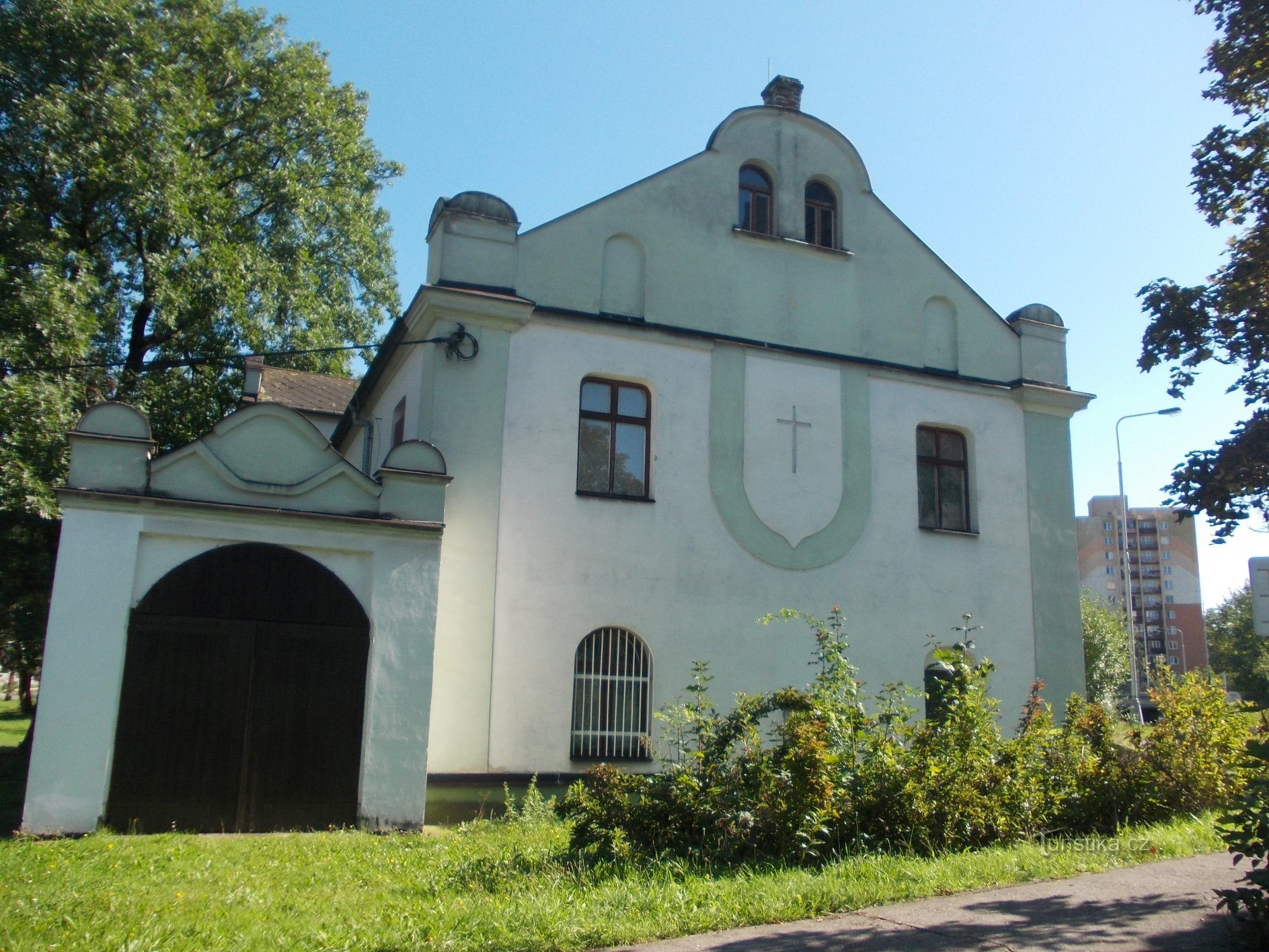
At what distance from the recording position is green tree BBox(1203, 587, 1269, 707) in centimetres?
5734

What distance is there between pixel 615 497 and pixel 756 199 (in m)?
5.27

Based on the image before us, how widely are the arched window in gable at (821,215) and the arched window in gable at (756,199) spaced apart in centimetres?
66

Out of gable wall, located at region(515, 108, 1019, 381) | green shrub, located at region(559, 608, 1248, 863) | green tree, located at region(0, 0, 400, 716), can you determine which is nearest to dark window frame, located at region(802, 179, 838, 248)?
gable wall, located at region(515, 108, 1019, 381)

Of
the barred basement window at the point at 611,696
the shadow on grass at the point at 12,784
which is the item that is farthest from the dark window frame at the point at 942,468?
the shadow on grass at the point at 12,784

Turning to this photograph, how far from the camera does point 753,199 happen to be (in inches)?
604

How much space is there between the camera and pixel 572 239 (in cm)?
1388

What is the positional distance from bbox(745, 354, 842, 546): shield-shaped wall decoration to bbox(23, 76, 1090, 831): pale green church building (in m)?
0.04

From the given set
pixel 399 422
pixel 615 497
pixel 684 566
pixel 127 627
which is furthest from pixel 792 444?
pixel 127 627

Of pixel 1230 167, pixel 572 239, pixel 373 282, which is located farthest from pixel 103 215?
pixel 1230 167

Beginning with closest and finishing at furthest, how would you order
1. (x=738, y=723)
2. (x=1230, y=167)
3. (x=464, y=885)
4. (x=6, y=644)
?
(x=464, y=885) → (x=738, y=723) → (x=1230, y=167) → (x=6, y=644)

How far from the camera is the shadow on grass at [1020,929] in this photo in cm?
578

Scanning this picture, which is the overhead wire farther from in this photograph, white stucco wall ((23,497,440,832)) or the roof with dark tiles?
white stucco wall ((23,497,440,832))

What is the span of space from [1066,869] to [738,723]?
268 centimetres

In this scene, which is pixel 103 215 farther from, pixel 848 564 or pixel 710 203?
pixel 848 564
